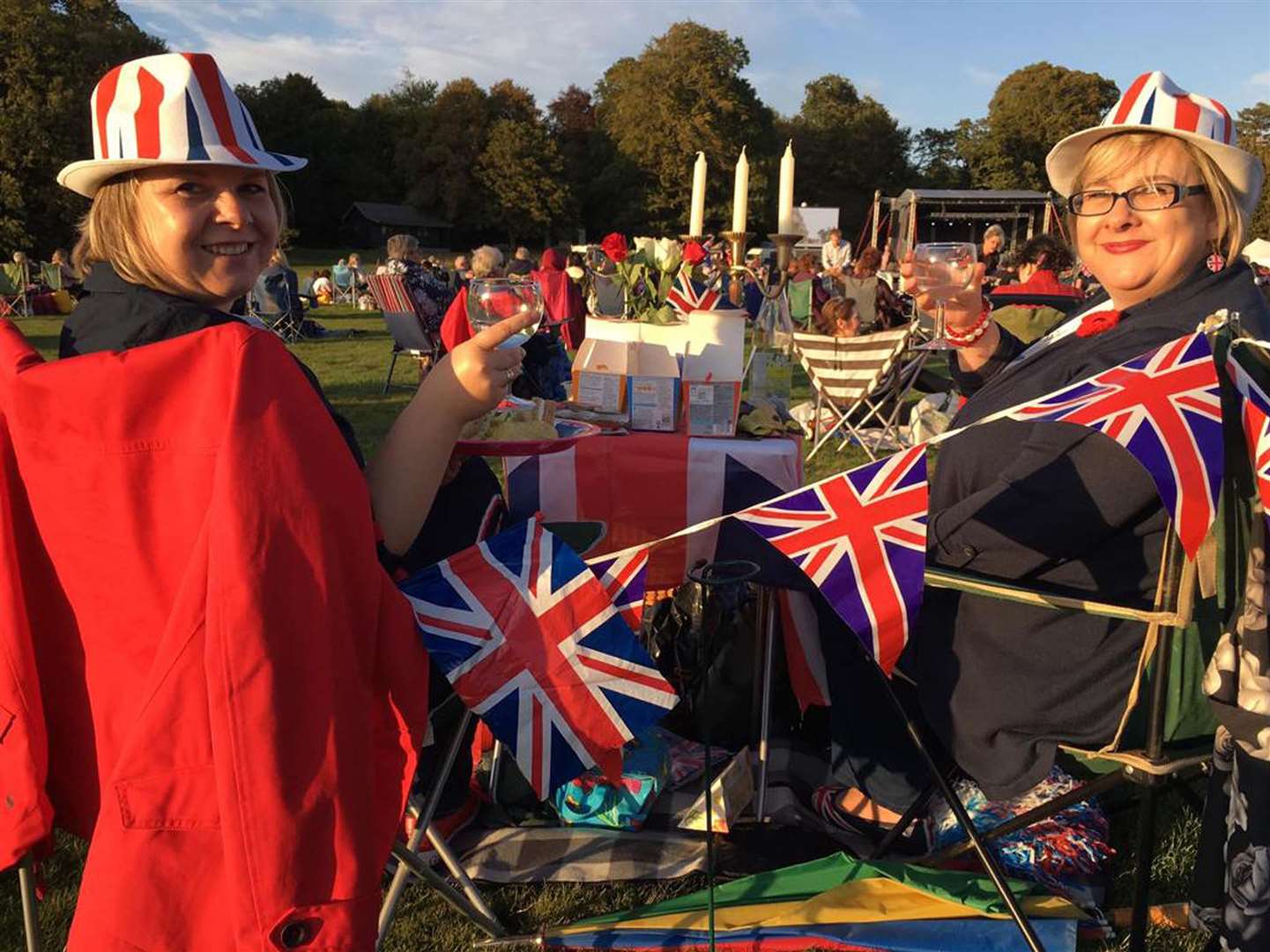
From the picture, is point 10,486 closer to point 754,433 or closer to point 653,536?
point 653,536

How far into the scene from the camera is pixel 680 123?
56000 millimetres

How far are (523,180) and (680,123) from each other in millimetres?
10378

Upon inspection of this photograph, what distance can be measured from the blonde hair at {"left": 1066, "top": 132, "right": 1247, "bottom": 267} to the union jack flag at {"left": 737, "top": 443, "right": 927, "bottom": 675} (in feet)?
3.08

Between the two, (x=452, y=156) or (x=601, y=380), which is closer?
(x=601, y=380)

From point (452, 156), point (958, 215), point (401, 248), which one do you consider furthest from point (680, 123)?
point (401, 248)

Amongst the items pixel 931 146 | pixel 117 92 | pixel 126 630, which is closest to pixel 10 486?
pixel 126 630

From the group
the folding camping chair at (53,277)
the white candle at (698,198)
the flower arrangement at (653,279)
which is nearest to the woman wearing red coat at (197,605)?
the flower arrangement at (653,279)

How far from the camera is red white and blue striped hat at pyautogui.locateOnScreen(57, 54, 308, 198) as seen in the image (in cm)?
144

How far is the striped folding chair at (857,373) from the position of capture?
717 centimetres

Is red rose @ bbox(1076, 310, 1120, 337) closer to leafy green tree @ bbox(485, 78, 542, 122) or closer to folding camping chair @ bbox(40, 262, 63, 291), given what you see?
folding camping chair @ bbox(40, 262, 63, 291)

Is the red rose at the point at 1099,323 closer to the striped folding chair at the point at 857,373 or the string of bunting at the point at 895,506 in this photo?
the string of bunting at the point at 895,506

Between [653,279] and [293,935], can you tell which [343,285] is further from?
[293,935]

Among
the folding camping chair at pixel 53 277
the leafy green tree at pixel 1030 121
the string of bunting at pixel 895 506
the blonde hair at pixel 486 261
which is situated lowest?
the string of bunting at pixel 895 506

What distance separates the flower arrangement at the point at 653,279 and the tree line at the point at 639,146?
46.9 metres
